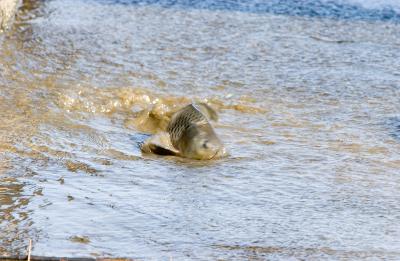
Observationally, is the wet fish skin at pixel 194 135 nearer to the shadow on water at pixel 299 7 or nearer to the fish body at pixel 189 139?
the fish body at pixel 189 139

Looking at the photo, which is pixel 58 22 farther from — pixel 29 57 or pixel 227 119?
pixel 227 119

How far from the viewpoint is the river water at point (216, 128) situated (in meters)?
3.91

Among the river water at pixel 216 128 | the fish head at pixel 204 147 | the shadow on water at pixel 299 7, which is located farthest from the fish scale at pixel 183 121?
the shadow on water at pixel 299 7

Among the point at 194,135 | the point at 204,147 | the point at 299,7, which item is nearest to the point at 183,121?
the point at 194,135

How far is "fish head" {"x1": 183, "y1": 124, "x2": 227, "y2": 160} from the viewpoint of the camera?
17.6 feet

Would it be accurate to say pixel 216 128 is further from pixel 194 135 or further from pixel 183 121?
pixel 194 135

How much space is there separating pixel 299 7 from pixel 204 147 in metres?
6.32

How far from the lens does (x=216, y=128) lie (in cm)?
621

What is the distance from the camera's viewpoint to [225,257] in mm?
3645

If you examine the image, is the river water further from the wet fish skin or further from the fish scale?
the fish scale

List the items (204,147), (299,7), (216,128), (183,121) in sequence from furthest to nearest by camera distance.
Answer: (299,7) → (216,128) → (183,121) → (204,147)

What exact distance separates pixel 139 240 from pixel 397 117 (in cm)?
329

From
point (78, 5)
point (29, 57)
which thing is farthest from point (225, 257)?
point (78, 5)

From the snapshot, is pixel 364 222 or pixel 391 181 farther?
pixel 391 181
